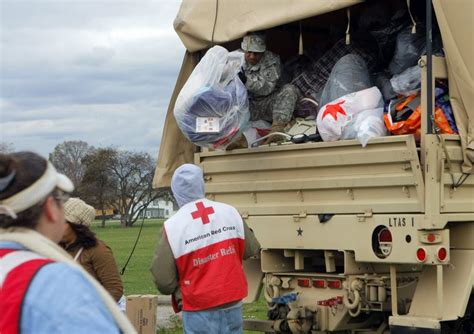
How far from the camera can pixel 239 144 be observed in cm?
757

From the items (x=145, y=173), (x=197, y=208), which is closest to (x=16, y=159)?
(x=197, y=208)

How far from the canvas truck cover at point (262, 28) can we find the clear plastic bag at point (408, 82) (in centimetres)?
39

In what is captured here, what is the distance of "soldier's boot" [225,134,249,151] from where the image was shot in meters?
7.54

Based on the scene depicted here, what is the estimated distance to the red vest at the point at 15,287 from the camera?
241 cm

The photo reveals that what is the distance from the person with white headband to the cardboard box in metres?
4.40

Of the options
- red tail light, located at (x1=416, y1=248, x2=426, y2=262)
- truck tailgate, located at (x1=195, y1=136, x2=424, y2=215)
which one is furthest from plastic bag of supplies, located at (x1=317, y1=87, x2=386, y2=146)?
red tail light, located at (x1=416, y1=248, x2=426, y2=262)

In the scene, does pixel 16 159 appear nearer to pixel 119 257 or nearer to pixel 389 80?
pixel 389 80

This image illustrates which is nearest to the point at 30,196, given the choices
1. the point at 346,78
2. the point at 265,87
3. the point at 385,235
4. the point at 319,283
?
the point at 385,235

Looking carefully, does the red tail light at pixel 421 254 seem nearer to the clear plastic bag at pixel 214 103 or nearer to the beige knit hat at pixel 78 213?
the clear plastic bag at pixel 214 103

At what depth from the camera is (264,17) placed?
7.31 m

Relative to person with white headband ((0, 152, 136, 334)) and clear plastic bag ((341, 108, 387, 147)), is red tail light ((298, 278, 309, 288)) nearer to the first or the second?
clear plastic bag ((341, 108, 387, 147))

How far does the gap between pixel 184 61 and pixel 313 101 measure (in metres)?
1.27

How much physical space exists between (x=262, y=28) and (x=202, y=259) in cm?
232

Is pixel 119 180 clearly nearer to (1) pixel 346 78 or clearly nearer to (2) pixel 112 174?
(2) pixel 112 174
